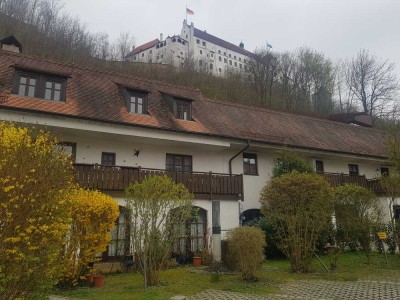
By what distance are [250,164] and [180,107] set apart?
5.01 m

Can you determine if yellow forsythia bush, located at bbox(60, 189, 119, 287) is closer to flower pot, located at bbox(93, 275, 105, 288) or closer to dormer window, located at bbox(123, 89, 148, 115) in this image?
flower pot, located at bbox(93, 275, 105, 288)

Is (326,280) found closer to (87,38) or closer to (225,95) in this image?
(225,95)

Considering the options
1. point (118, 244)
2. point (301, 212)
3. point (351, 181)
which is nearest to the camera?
point (301, 212)

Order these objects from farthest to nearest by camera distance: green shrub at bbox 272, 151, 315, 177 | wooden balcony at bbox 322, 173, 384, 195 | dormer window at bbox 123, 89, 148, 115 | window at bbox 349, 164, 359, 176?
window at bbox 349, 164, 359, 176 → wooden balcony at bbox 322, 173, 384, 195 → green shrub at bbox 272, 151, 315, 177 → dormer window at bbox 123, 89, 148, 115

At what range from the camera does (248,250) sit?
10.6 meters

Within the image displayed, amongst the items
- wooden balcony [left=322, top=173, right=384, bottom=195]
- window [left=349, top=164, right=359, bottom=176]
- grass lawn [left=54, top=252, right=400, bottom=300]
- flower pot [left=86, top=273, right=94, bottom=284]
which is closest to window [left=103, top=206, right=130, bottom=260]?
grass lawn [left=54, top=252, right=400, bottom=300]

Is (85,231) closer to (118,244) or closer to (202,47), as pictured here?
(118,244)

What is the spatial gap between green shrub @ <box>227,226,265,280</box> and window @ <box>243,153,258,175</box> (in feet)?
30.4

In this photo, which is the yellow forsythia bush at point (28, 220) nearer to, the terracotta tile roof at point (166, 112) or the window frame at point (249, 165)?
the terracotta tile roof at point (166, 112)

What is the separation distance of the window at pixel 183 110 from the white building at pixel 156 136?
0.06 meters

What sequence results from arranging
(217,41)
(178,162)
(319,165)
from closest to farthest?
(178,162) < (319,165) < (217,41)

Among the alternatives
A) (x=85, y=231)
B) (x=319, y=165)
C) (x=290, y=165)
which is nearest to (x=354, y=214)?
(x=290, y=165)

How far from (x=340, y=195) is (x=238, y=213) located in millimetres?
5013

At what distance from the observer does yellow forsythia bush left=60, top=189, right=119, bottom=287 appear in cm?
981
